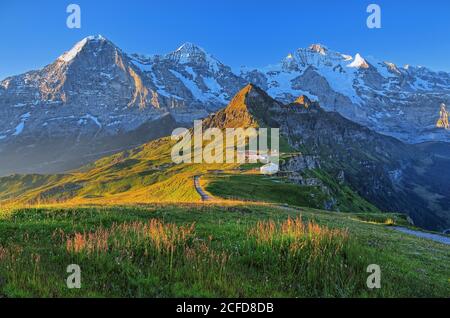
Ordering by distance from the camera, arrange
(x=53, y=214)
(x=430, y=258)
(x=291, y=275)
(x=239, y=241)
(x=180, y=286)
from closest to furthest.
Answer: (x=180, y=286) < (x=291, y=275) < (x=239, y=241) < (x=430, y=258) < (x=53, y=214)

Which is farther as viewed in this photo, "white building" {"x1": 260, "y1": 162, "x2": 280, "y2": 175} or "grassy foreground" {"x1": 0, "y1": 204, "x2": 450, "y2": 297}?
"white building" {"x1": 260, "y1": 162, "x2": 280, "y2": 175}

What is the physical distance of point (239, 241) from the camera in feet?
53.9

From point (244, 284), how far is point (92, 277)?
4508 mm

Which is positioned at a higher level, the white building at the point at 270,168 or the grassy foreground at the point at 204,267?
the white building at the point at 270,168

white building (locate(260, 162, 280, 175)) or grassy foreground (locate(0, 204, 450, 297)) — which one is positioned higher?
white building (locate(260, 162, 280, 175))

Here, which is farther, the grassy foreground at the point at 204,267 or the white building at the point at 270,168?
the white building at the point at 270,168

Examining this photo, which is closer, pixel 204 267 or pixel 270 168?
pixel 204 267

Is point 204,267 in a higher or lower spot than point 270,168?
lower
